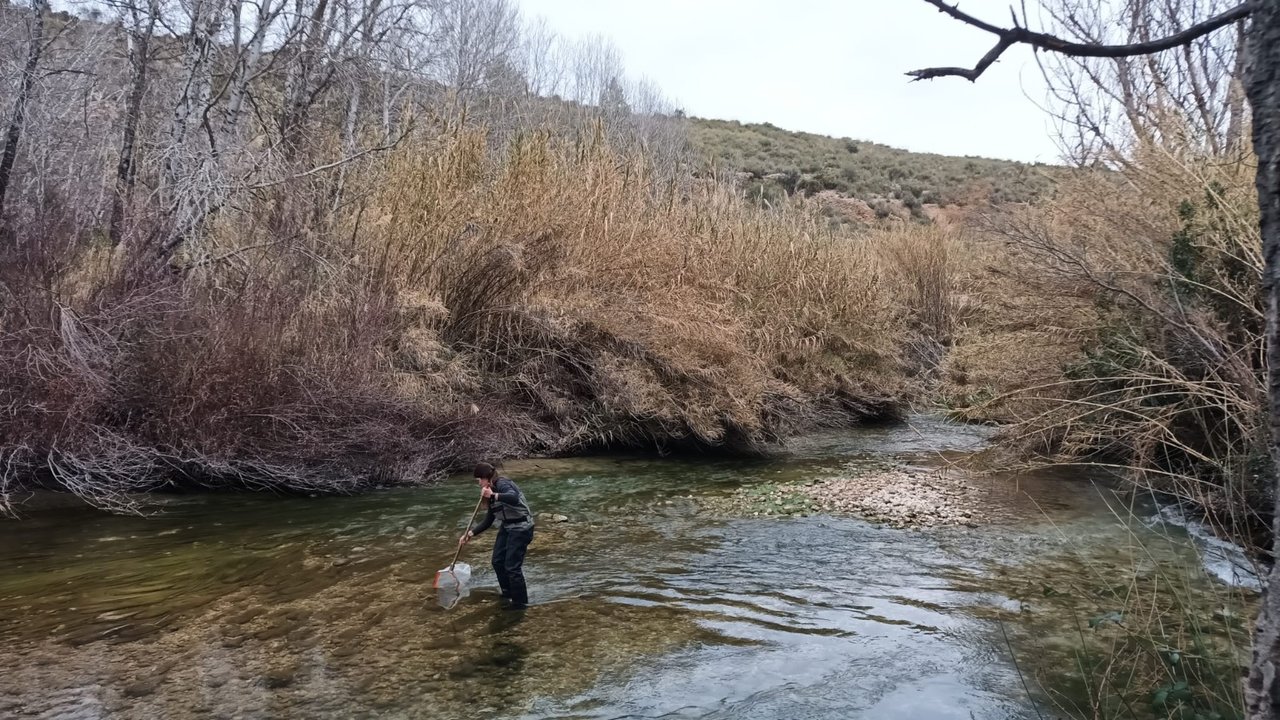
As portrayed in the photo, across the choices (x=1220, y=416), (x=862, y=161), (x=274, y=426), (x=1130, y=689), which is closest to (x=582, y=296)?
(x=274, y=426)

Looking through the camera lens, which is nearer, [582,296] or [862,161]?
[582,296]

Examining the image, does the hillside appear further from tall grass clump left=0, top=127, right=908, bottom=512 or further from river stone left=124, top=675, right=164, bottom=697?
river stone left=124, top=675, right=164, bottom=697

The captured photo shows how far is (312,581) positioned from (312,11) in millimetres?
12934

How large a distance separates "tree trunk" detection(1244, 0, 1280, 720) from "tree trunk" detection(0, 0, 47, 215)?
1274cm

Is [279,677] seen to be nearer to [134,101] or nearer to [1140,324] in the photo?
[1140,324]

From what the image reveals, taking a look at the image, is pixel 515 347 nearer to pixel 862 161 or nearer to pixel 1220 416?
pixel 1220 416

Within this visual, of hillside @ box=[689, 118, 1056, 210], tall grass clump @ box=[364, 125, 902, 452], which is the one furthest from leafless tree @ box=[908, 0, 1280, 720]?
hillside @ box=[689, 118, 1056, 210]

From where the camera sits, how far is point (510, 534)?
7.28 metres

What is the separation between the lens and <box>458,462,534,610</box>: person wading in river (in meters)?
7.25

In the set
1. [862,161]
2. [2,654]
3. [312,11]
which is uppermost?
[862,161]

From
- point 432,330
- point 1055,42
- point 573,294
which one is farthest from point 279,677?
point 573,294

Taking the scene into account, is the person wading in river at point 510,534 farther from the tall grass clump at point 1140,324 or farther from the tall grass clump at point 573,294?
the tall grass clump at point 573,294

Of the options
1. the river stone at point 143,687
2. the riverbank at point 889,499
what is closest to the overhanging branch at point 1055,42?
the river stone at point 143,687

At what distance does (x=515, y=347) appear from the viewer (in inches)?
603
